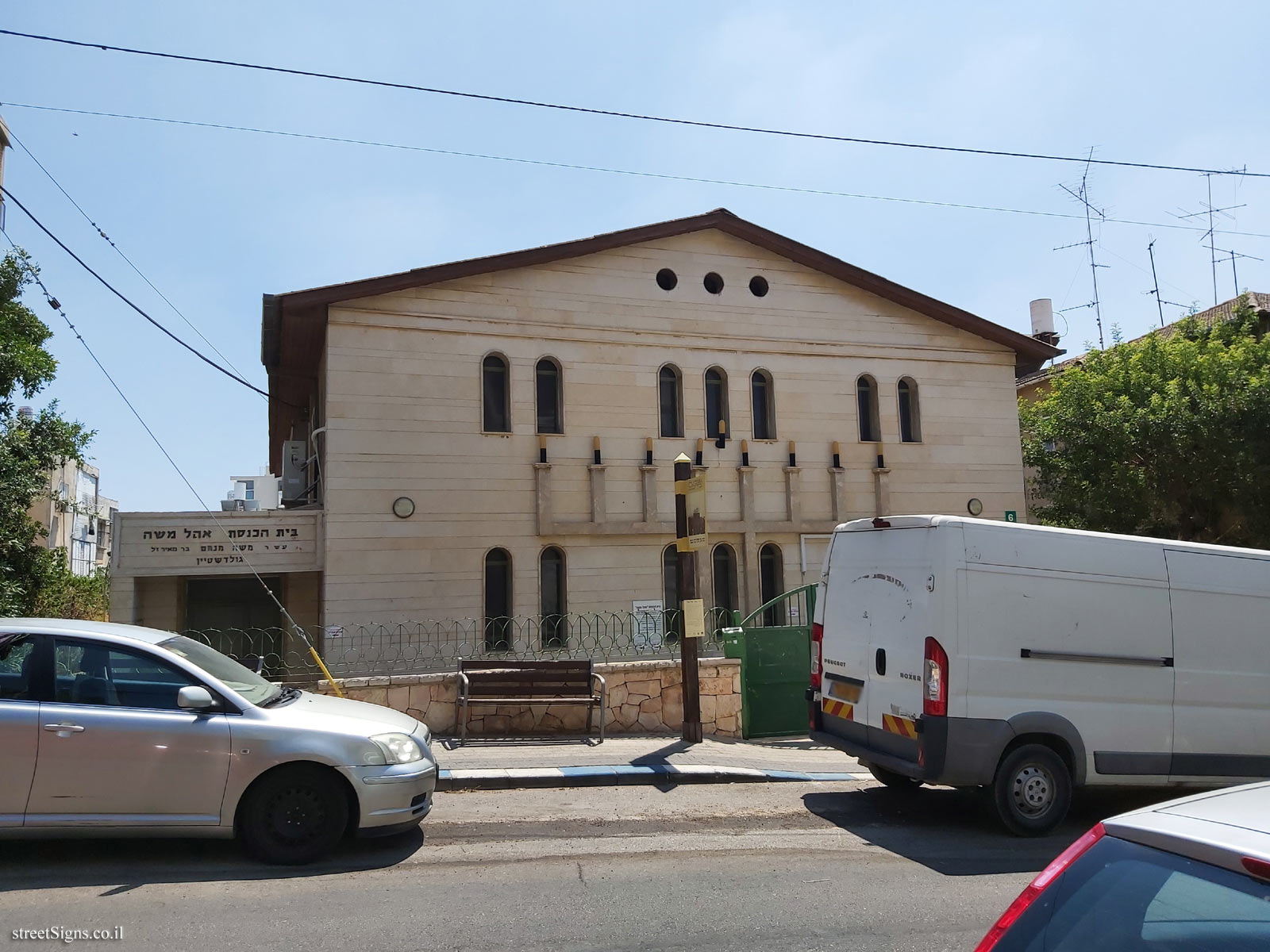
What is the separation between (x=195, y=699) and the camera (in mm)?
6352

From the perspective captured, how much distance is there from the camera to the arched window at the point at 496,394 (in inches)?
630

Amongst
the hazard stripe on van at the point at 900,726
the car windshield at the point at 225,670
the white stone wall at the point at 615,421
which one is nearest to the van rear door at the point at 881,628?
the hazard stripe on van at the point at 900,726

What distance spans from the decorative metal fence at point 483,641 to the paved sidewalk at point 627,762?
2.68 meters

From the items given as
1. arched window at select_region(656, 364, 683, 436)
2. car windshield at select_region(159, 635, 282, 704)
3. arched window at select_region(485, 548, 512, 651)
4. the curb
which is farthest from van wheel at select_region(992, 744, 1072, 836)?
arched window at select_region(656, 364, 683, 436)

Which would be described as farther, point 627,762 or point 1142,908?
point 627,762

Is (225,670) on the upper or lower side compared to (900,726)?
upper

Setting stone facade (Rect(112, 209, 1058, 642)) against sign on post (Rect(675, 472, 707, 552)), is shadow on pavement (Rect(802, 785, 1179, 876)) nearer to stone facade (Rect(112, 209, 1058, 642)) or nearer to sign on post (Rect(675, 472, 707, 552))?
sign on post (Rect(675, 472, 707, 552))

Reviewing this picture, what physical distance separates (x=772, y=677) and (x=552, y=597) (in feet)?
17.0

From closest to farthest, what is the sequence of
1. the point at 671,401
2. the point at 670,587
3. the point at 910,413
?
the point at 670,587 → the point at 671,401 → the point at 910,413

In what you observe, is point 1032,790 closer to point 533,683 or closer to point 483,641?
point 533,683

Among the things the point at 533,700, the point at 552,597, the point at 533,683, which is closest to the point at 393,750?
the point at 533,700

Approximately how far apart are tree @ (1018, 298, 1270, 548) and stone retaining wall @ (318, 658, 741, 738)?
37.2 feet

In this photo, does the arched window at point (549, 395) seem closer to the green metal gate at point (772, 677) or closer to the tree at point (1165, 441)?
the green metal gate at point (772, 677)

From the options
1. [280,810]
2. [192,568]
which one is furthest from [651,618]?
[280,810]
